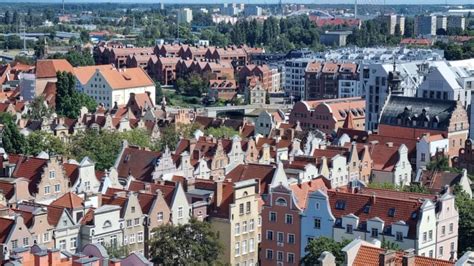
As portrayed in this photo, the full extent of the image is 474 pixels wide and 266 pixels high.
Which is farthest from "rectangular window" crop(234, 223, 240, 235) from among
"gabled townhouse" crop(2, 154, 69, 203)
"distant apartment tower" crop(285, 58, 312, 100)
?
"distant apartment tower" crop(285, 58, 312, 100)

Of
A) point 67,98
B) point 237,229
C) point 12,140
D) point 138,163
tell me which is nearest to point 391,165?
point 138,163

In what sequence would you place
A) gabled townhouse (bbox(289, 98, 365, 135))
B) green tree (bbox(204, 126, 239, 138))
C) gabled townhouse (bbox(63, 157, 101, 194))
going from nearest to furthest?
gabled townhouse (bbox(63, 157, 101, 194)) < green tree (bbox(204, 126, 239, 138)) < gabled townhouse (bbox(289, 98, 365, 135))

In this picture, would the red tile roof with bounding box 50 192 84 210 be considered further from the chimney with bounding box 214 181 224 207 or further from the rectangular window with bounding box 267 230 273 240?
the rectangular window with bounding box 267 230 273 240

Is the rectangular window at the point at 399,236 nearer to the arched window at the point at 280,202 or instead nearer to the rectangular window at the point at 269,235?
the arched window at the point at 280,202

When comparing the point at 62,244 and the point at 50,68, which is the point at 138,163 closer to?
the point at 62,244

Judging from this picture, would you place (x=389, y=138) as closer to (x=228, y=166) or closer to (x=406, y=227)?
(x=228, y=166)
